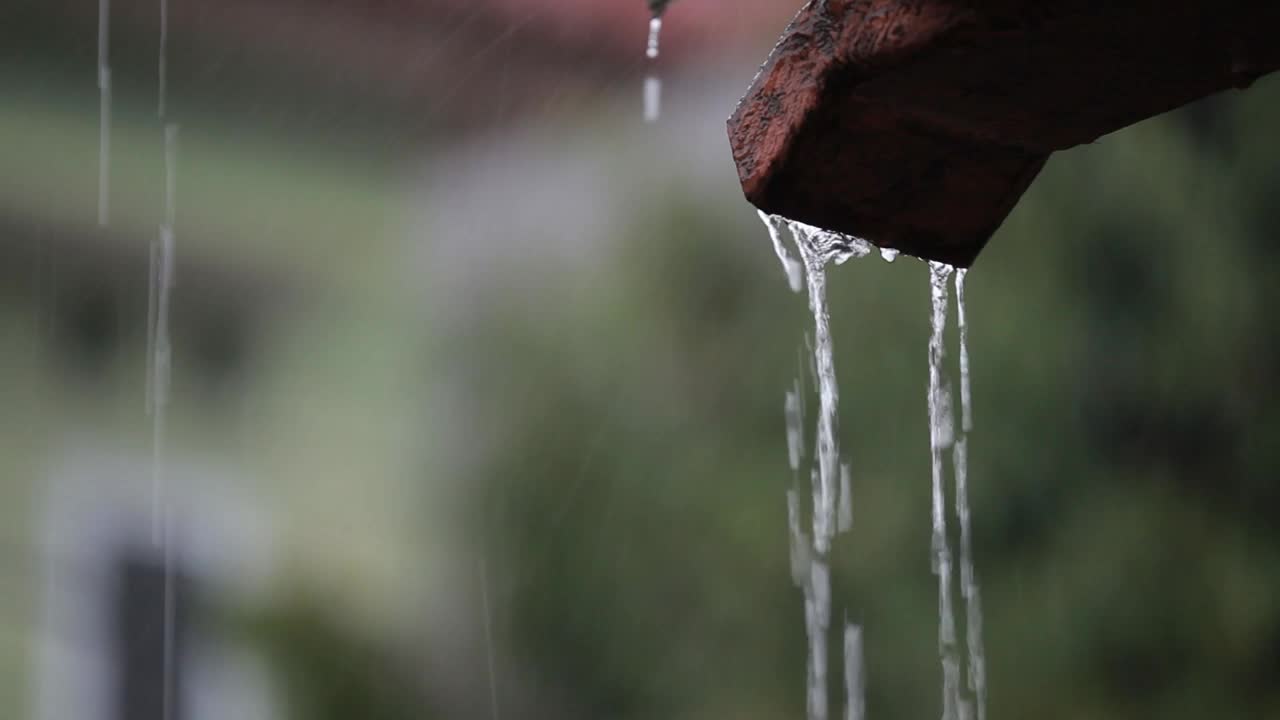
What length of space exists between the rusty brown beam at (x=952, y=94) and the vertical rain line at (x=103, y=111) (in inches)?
196

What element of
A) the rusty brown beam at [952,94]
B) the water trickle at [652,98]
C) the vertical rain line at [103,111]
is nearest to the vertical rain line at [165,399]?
the vertical rain line at [103,111]

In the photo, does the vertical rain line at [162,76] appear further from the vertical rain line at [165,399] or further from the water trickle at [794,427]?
the water trickle at [794,427]

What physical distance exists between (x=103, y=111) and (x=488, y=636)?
10.2ft

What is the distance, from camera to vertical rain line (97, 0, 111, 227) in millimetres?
5629

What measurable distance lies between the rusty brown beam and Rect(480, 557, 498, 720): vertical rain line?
4773mm

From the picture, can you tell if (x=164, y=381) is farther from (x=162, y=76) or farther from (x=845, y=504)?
(x=845, y=504)

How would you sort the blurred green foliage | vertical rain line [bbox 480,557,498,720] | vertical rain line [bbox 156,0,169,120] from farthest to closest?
vertical rain line [bbox 480,557,498,720] → vertical rain line [bbox 156,0,169,120] → the blurred green foliage

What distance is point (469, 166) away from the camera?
644 cm

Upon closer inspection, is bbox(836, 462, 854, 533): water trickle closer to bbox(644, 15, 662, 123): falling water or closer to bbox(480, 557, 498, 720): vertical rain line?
bbox(480, 557, 498, 720): vertical rain line

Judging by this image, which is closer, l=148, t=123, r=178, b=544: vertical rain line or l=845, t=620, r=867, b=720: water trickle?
l=845, t=620, r=867, b=720: water trickle

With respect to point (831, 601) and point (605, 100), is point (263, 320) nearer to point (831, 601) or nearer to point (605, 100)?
point (605, 100)

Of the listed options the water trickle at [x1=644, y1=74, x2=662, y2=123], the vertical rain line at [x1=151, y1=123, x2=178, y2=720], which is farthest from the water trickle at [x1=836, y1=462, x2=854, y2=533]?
the vertical rain line at [x1=151, y1=123, x2=178, y2=720]

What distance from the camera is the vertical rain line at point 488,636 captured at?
5.98 metres

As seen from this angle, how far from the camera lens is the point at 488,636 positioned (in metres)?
6.01
